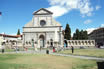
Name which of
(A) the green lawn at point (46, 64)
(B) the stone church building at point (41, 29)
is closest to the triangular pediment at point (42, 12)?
(B) the stone church building at point (41, 29)

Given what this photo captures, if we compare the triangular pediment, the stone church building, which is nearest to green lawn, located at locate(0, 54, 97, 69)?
the stone church building

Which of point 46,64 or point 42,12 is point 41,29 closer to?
point 42,12

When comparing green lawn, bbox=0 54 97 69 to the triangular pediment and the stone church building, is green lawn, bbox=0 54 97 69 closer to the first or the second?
the stone church building

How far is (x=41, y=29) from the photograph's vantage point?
170 ft

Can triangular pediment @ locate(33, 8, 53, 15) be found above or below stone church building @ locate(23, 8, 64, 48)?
above

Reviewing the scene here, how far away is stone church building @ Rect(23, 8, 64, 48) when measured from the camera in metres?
50.8

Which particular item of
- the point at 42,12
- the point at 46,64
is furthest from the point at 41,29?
the point at 46,64

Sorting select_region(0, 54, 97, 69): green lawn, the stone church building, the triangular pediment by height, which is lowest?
select_region(0, 54, 97, 69): green lawn

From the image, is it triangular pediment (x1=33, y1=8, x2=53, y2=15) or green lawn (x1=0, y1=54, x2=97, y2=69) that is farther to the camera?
triangular pediment (x1=33, y1=8, x2=53, y2=15)

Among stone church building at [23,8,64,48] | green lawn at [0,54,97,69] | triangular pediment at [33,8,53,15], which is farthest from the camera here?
triangular pediment at [33,8,53,15]

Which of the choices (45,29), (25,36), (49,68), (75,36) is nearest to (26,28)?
(25,36)

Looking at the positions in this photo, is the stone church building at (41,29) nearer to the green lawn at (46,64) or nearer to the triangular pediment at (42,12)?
the triangular pediment at (42,12)

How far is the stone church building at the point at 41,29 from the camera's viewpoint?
50750mm

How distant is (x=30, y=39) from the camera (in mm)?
51750
